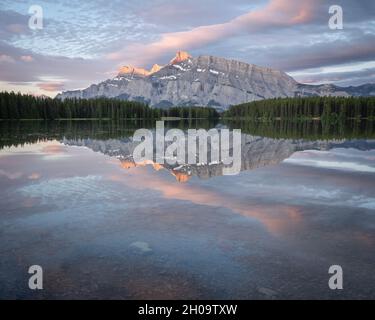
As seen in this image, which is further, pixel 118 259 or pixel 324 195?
pixel 324 195

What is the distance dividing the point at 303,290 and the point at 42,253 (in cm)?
689

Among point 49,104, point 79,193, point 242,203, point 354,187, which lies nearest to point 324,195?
point 354,187

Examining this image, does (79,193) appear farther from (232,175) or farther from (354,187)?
(354,187)

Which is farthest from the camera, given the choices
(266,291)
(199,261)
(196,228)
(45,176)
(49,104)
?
(49,104)

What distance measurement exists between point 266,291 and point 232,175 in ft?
48.0

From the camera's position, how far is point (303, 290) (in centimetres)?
786

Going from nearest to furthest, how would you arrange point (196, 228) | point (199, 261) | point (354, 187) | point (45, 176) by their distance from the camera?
point (199, 261)
point (196, 228)
point (354, 187)
point (45, 176)

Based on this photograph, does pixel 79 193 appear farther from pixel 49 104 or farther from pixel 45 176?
pixel 49 104

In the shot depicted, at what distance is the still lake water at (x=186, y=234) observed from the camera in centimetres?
810

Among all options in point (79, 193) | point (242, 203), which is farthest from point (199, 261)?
point (79, 193)

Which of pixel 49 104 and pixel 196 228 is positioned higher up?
pixel 49 104

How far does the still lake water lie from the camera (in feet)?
26.6

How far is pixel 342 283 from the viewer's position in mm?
8250

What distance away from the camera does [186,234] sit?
1145cm
